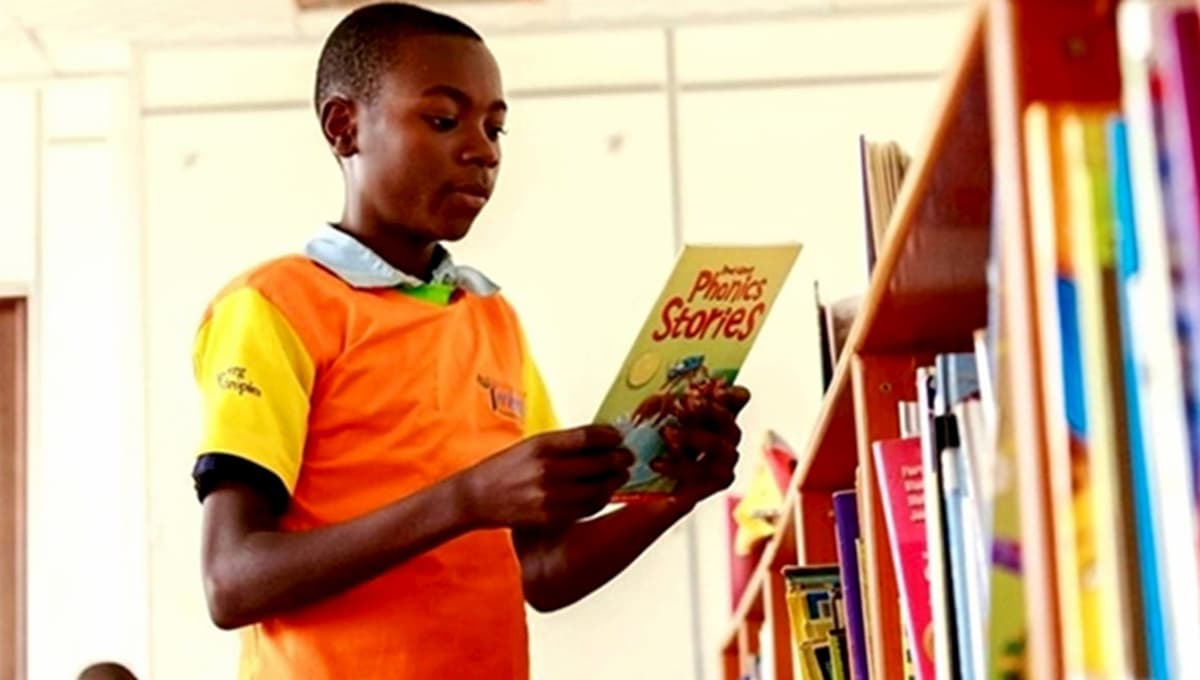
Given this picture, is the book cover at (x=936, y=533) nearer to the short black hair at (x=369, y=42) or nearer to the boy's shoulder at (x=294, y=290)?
the boy's shoulder at (x=294, y=290)

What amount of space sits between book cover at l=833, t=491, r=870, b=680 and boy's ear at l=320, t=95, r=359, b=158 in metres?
0.54

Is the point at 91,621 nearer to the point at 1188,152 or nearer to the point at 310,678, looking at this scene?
the point at 310,678

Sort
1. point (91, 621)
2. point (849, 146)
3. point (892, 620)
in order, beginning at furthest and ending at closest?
1. point (91, 621)
2. point (849, 146)
3. point (892, 620)

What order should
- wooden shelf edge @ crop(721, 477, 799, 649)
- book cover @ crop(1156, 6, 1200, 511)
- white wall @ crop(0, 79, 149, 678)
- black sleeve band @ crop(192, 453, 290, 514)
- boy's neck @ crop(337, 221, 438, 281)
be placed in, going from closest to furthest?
book cover @ crop(1156, 6, 1200, 511)
black sleeve band @ crop(192, 453, 290, 514)
boy's neck @ crop(337, 221, 438, 281)
wooden shelf edge @ crop(721, 477, 799, 649)
white wall @ crop(0, 79, 149, 678)

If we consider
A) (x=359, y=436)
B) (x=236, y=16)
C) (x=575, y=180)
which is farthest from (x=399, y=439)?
(x=236, y=16)

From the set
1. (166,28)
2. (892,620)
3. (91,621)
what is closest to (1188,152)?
(892,620)

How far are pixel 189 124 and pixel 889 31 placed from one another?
141cm

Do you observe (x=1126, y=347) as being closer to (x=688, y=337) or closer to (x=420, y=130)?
(x=688, y=337)

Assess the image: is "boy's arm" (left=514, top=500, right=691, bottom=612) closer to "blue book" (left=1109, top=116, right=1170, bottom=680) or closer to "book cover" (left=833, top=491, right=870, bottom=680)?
"book cover" (left=833, top=491, right=870, bottom=680)

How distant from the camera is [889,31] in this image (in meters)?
3.70

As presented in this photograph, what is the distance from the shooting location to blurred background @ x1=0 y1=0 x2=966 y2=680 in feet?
11.6

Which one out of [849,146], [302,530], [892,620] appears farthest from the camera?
[849,146]

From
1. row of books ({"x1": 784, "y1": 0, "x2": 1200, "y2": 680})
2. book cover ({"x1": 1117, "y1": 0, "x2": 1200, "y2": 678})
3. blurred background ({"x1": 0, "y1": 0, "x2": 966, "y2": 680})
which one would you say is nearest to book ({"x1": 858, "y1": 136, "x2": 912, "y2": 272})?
row of books ({"x1": 784, "y1": 0, "x2": 1200, "y2": 680})

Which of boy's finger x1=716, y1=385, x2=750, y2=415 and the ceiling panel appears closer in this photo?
boy's finger x1=716, y1=385, x2=750, y2=415
